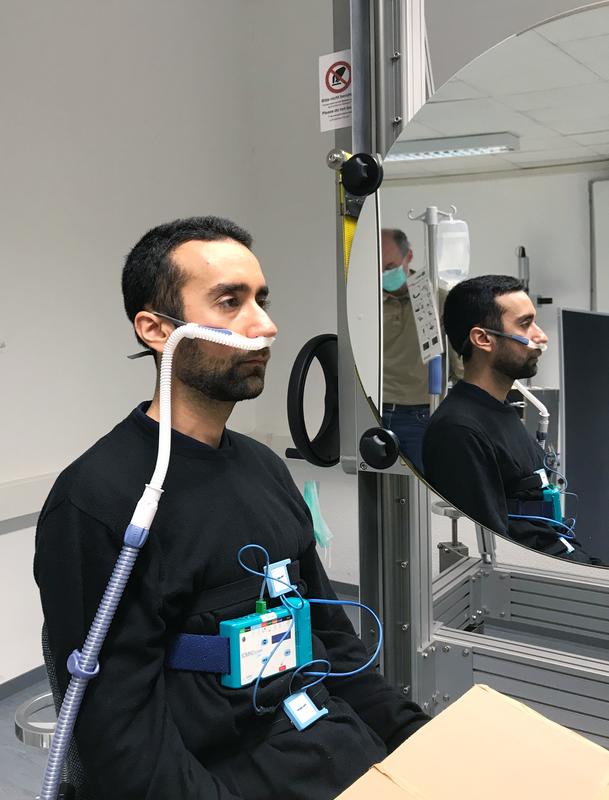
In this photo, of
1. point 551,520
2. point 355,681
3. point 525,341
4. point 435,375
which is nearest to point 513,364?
point 525,341

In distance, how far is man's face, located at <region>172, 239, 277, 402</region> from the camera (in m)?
1.07

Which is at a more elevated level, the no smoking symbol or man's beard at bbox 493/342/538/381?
the no smoking symbol

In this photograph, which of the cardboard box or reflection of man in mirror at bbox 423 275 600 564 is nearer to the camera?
the cardboard box

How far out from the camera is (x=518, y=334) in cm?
117

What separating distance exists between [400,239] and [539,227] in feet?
0.77

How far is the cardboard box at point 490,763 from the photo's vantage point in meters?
0.80

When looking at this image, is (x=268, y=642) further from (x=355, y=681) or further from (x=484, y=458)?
(x=484, y=458)

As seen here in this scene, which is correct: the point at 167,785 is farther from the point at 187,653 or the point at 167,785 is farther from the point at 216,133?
the point at 216,133

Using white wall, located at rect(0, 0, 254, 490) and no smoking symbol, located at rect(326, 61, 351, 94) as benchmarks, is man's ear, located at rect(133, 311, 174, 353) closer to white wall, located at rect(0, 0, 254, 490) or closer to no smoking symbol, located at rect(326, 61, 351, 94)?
no smoking symbol, located at rect(326, 61, 351, 94)

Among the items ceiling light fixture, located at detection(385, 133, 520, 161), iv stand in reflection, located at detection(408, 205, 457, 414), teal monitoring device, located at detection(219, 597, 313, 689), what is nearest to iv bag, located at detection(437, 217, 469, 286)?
iv stand in reflection, located at detection(408, 205, 457, 414)

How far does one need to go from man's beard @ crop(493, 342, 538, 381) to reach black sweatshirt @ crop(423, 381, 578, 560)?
49 millimetres

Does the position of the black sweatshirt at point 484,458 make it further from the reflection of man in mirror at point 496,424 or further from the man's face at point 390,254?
the man's face at point 390,254

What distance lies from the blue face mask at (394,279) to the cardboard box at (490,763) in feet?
2.27

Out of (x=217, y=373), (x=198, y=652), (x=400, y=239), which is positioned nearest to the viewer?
(x=198, y=652)
